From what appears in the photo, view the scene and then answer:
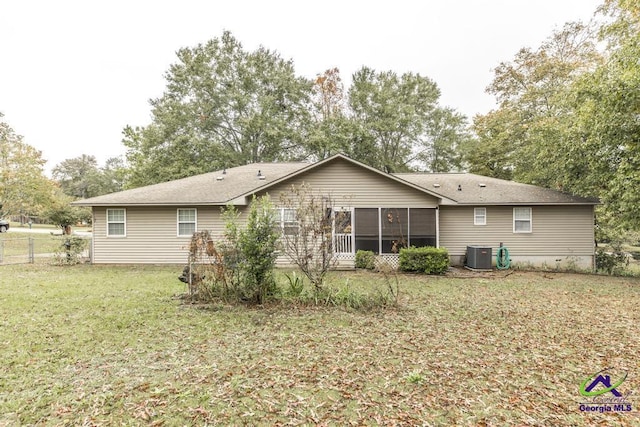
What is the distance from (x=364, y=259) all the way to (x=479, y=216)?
583cm

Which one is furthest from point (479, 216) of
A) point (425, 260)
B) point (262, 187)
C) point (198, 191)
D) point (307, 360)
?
point (198, 191)

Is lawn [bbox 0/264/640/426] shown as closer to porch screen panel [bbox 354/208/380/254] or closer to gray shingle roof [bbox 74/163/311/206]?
porch screen panel [bbox 354/208/380/254]

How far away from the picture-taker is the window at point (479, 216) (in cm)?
1361

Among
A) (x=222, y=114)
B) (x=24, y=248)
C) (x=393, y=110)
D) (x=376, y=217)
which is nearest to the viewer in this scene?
(x=376, y=217)

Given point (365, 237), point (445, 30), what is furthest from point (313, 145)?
point (365, 237)

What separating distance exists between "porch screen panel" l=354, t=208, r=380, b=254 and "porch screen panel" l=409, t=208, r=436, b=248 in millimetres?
1451

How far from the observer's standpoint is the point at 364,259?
12.4 metres

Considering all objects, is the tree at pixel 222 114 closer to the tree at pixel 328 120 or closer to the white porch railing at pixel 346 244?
the tree at pixel 328 120

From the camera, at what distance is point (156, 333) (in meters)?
5.16

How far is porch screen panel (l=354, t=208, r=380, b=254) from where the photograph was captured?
12594 mm

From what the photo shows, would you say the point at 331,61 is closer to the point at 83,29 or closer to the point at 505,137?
the point at 505,137

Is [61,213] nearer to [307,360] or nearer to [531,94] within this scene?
[307,360]

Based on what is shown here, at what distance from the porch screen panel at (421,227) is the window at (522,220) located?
160 inches

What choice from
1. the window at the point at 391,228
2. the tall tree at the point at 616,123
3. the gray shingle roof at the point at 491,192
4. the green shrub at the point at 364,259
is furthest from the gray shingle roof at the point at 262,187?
the green shrub at the point at 364,259
